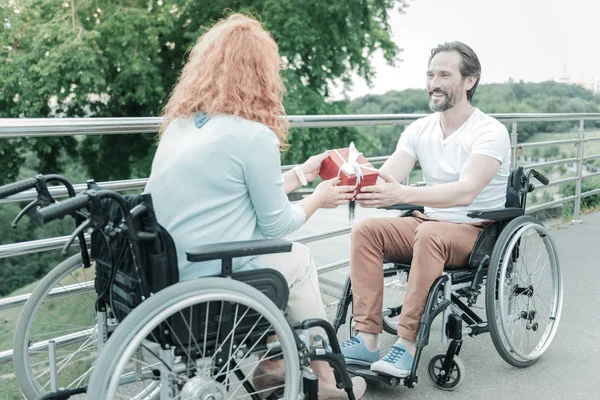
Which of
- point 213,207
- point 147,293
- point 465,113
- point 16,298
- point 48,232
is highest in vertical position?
point 465,113

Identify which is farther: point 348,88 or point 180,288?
point 348,88

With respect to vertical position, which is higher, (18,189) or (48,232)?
(18,189)

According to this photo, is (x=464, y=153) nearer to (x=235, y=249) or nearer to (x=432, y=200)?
(x=432, y=200)

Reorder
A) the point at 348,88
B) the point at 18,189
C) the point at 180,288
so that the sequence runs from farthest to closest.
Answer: the point at 348,88
the point at 18,189
the point at 180,288

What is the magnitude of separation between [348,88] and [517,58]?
4970 mm

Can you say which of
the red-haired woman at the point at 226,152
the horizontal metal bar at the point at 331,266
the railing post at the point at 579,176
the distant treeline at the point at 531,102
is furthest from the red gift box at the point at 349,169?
the railing post at the point at 579,176

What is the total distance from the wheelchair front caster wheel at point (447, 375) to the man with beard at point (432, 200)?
0.17m

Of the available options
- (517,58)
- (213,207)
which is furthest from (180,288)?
(517,58)

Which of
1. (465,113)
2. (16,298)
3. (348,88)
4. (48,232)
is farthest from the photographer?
(348,88)

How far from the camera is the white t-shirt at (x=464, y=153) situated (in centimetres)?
240

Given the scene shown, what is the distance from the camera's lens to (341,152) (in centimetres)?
210

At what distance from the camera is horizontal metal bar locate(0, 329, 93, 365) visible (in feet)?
6.40

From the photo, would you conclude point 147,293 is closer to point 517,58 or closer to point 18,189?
point 18,189

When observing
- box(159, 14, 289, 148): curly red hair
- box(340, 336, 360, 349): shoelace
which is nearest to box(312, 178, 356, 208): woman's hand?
box(159, 14, 289, 148): curly red hair
